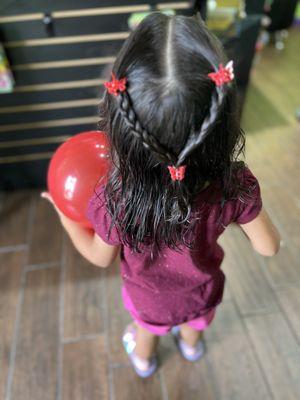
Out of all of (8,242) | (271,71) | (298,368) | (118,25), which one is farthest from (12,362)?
(271,71)

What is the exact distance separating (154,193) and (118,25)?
3.71ft

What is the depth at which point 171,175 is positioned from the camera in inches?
21.0

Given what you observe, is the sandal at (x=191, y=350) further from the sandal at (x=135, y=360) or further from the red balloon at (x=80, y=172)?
the red balloon at (x=80, y=172)

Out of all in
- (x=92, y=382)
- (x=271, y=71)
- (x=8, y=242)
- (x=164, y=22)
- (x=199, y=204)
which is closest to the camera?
(x=164, y=22)

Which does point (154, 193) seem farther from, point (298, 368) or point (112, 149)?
point (298, 368)

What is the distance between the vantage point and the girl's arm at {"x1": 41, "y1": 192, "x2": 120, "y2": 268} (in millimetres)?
803

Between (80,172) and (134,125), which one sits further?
(80,172)

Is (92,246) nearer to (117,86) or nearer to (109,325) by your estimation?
(117,86)

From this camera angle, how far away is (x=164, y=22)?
1.68 feet

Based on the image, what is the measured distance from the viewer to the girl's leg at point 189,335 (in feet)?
3.76

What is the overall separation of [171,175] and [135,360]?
92 centimetres

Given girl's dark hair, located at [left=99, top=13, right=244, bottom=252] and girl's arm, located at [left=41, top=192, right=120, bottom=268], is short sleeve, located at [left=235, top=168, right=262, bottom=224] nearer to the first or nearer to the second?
girl's dark hair, located at [left=99, top=13, right=244, bottom=252]

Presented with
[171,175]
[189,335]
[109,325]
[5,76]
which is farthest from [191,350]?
[5,76]

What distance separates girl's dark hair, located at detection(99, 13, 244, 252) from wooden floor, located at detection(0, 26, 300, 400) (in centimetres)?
88
